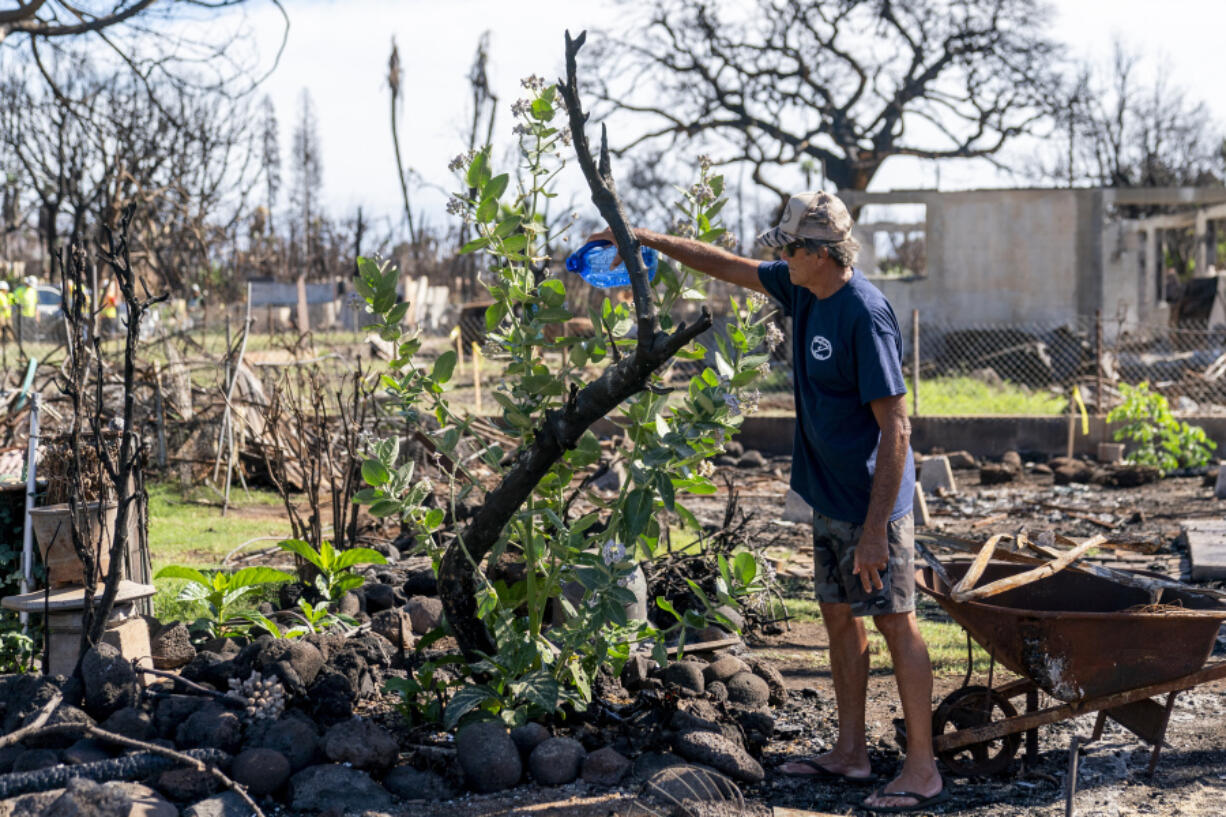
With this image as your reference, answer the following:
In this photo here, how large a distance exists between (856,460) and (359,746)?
1794 mm

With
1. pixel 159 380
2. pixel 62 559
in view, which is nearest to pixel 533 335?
pixel 62 559

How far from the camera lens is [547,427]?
12.7 feet

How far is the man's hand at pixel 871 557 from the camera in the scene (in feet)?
11.7

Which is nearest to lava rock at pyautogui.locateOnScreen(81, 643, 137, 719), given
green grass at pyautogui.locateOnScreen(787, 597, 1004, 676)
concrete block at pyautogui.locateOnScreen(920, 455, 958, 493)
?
green grass at pyautogui.locateOnScreen(787, 597, 1004, 676)

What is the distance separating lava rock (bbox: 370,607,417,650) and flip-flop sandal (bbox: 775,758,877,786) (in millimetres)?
1918

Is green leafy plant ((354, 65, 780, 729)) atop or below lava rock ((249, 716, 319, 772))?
atop

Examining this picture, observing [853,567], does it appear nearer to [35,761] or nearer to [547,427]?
[547,427]

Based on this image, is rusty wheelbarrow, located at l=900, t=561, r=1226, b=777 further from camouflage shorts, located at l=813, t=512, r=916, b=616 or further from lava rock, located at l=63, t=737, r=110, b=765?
lava rock, located at l=63, t=737, r=110, b=765

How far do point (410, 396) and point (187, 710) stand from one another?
1.27 metres

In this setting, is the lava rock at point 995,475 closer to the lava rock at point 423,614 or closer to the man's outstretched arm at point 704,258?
the lava rock at point 423,614

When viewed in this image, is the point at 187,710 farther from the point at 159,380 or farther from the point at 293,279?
the point at 293,279

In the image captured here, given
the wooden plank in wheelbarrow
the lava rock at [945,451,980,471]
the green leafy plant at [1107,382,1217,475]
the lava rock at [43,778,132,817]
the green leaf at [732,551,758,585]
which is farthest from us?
the lava rock at [945,451,980,471]

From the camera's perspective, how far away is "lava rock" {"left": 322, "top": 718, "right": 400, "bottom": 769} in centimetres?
371

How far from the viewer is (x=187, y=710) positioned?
3912mm
